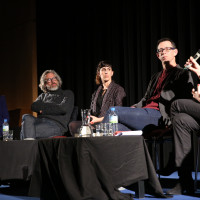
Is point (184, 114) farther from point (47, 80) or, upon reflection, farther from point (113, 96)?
point (47, 80)

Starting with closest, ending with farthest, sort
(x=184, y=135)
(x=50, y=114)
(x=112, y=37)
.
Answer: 1. (x=184, y=135)
2. (x=50, y=114)
3. (x=112, y=37)

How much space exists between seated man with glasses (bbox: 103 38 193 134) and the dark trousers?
50 centimetres

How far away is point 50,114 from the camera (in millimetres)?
4078

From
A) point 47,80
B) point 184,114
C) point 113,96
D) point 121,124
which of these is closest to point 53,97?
point 47,80

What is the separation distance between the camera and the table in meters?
1.98

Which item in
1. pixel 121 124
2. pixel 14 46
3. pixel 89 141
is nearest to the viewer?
pixel 89 141

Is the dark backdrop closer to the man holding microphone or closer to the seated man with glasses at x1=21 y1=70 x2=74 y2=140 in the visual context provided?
A: the seated man with glasses at x1=21 y1=70 x2=74 y2=140

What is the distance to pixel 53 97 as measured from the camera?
425 cm

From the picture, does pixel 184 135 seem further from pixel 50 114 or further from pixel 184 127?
pixel 50 114

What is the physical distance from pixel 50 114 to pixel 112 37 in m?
1.48

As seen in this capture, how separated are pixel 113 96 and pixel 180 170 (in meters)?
1.74

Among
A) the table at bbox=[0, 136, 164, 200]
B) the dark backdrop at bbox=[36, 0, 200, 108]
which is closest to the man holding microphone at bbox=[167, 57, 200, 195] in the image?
the table at bbox=[0, 136, 164, 200]

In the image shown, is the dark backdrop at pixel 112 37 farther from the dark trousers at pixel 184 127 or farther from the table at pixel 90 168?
the table at pixel 90 168

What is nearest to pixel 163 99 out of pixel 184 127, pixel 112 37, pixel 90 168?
pixel 184 127
